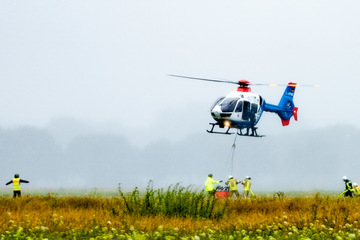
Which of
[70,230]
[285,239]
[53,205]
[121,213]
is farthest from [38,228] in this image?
[53,205]

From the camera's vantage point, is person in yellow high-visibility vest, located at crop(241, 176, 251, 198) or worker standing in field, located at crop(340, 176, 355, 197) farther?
person in yellow high-visibility vest, located at crop(241, 176, 251, 198)

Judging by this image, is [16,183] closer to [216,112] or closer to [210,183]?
[210,183]

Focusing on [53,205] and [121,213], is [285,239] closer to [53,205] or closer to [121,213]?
[121,213]

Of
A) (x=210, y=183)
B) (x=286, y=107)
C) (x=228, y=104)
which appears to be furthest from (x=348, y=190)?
(x=286, y=107)

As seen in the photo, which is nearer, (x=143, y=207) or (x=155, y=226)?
(x=155, y=226)

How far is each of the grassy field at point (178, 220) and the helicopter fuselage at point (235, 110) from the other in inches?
650

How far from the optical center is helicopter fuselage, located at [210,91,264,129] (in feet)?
133

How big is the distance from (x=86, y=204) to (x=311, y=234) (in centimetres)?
1182

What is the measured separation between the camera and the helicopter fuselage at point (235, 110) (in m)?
40.5

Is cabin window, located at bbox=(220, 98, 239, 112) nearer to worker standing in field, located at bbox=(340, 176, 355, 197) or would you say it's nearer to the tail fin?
worker standing in field, located at bbox=(340, 176, 355, 197)

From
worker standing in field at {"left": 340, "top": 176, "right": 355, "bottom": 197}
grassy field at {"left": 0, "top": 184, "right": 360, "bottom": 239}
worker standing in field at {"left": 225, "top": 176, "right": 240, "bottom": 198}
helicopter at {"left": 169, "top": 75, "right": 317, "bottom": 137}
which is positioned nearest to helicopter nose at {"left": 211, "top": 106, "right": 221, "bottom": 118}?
helicopter at {"left": 169, "top": 75, "right": 317, "bottom": 137}

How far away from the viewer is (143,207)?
791 inches

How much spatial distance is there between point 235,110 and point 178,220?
2320cm

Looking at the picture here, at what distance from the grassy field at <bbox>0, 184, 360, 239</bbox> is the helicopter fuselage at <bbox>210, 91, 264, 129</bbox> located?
16.5m
